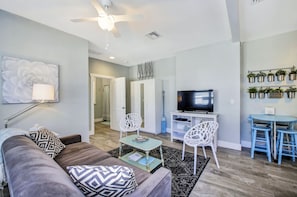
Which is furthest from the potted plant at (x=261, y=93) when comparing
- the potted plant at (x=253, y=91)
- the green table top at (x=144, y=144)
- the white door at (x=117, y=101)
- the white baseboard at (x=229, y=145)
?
the white door at (x=117, y=101)

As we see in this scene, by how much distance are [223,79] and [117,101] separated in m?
3.67

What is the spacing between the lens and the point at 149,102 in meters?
5.02

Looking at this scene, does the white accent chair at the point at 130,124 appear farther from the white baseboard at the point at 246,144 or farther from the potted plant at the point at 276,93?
the potted plant at the point at 276,93

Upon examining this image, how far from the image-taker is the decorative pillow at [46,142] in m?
1.81

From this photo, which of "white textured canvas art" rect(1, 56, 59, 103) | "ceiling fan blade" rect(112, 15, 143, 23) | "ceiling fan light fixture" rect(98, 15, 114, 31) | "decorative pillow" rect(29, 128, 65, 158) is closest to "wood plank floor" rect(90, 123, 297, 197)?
"decorative pillow" rect(29, 128, 65, 158)

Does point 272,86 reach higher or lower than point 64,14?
lower

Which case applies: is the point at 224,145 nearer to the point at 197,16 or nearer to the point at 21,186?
the point at 197,16

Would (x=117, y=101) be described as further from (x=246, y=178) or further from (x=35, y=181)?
(x=35, y=181)

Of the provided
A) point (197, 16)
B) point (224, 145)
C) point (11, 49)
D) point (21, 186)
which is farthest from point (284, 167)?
point (11, 49)

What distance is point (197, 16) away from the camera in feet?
7.99

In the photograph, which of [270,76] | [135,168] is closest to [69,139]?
[135,168]

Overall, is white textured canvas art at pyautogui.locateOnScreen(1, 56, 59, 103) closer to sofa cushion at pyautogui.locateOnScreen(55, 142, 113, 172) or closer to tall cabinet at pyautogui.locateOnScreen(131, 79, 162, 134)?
sofa cushion at pyautogui.locateOnScreen(55, 142, 113, 172)

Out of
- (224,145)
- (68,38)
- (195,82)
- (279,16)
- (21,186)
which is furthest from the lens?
(195,82)

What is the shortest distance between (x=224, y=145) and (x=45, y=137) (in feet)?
12.6
